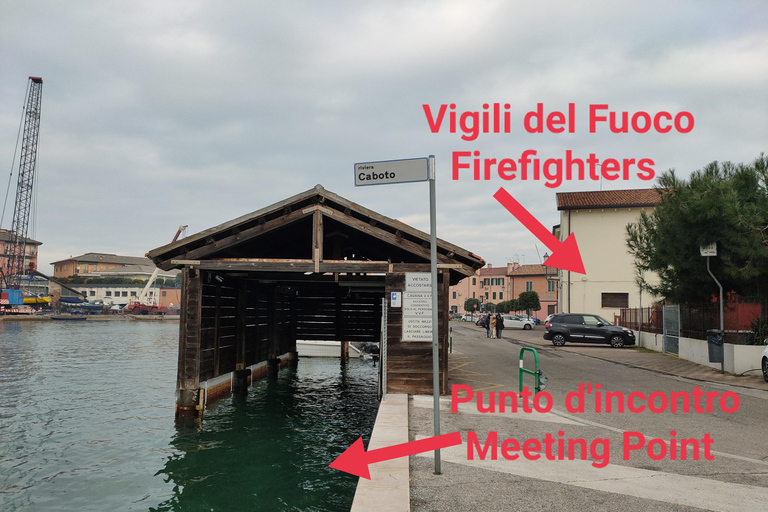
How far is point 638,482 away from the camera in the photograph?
20.1ft

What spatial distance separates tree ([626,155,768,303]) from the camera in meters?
15.4

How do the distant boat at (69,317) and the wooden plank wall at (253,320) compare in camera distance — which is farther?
the distant boat at (69,317)

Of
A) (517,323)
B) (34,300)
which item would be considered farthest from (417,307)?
(34,300)

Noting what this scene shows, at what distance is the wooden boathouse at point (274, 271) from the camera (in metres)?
12.3

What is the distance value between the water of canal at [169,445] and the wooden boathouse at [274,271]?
1323mm

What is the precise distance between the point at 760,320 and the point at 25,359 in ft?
103

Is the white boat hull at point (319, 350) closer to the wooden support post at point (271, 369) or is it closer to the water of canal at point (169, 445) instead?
the water of canal at point (169, 445)

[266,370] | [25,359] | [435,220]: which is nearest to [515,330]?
[266,370]

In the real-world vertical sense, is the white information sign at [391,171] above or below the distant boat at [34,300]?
above

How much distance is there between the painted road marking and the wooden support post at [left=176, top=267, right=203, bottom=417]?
23.4 feet

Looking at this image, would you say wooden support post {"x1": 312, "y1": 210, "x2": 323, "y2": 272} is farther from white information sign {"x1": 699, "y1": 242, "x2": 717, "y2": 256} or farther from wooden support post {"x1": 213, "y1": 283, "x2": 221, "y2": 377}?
white information sign {"x1": 699, "y1": 242, "x2": 717, "y2": 256}

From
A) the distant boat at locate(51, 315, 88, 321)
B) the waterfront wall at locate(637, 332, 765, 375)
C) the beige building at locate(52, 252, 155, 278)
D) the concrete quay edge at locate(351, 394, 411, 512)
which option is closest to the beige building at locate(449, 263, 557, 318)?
the waterfront wall at locate(637, 332, 765, 375)

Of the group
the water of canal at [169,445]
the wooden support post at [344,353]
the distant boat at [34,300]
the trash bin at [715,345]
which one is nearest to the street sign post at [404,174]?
the water of canal at [169,445]

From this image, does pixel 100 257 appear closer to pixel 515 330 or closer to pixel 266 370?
pixel 515 330
